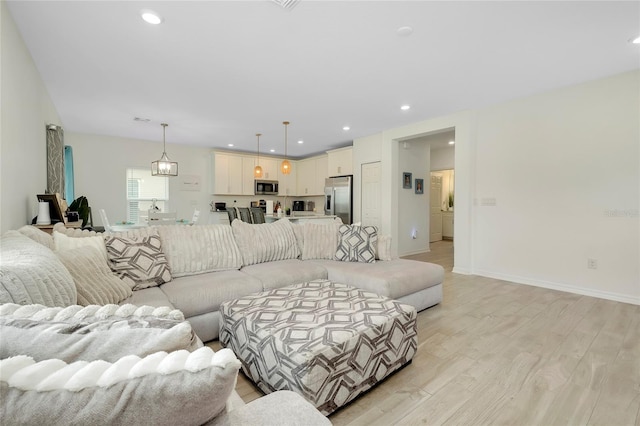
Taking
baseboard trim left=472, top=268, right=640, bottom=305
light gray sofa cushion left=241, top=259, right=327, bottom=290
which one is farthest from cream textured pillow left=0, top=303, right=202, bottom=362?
baseboard trim left=472, top=268, right=640, bottom=305

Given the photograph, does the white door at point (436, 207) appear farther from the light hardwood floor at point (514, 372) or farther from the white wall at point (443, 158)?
the light hardwood floor at point (514, 372)

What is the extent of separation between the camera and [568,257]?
11.7 feet

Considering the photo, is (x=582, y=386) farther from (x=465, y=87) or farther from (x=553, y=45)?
(x=465, y=87)

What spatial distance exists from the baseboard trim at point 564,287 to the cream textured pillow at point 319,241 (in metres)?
2.45

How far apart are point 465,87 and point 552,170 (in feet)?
5.10

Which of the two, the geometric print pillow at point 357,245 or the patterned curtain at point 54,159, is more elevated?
the patterned curtain at point 54,159

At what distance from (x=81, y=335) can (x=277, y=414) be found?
511mm

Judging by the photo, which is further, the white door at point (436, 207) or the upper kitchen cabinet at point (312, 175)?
the white door at point (436, 207)

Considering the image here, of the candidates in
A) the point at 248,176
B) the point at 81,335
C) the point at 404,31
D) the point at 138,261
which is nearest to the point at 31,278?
the point at 81,335

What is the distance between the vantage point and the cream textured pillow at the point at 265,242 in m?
3.01

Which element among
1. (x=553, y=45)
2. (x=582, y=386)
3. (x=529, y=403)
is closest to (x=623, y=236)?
(x=553, y=45)

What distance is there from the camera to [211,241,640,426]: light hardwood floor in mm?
1505

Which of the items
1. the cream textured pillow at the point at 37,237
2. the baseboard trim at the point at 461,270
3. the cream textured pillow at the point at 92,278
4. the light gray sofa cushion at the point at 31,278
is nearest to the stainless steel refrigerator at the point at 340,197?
the baseboard trim at the point at 461,270

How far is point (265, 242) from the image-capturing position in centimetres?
314
